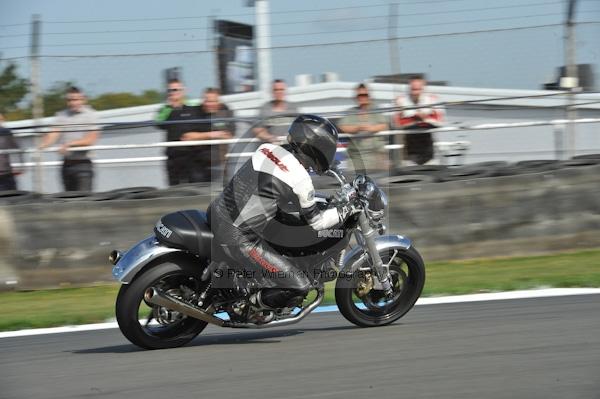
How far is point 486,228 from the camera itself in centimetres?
902

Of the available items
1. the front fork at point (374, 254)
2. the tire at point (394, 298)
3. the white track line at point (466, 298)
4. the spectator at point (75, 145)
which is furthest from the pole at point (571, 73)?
the spectator at point (75, 145)

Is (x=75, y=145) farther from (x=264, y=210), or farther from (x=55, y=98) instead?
(x=264, y=210)

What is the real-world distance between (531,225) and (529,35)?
2.29 meters

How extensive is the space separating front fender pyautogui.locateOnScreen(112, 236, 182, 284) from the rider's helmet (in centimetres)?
103

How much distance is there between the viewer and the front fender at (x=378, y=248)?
5918 millimetres

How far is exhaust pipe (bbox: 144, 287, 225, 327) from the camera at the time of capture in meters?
5.51

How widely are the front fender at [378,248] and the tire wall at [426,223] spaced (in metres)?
2.83

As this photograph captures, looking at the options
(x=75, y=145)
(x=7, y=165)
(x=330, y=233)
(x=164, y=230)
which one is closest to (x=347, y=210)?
(x=330, y=233)

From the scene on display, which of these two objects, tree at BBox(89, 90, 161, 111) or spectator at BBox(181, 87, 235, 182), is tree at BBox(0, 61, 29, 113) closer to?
tree at BBox(89, 90, 161, 111)

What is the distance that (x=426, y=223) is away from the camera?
29.2 feet

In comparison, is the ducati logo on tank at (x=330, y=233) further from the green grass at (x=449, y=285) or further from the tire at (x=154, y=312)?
the green grass at (x=449, y=285)

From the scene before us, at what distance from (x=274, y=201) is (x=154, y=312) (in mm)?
1103

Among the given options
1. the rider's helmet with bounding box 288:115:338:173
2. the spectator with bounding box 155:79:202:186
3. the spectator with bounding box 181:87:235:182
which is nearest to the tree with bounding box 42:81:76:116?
the spectator with bounding box 155:79:202:186

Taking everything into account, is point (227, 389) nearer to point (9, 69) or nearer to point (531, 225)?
point (531, 225)
